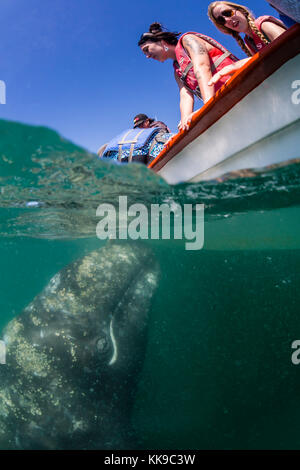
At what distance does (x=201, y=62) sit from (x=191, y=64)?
38 cm

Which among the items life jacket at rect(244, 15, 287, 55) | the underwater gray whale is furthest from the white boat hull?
the underwater gray whale

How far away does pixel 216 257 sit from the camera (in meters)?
43.0

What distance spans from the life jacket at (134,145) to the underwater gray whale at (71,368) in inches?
193

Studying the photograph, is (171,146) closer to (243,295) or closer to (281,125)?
(281,125)

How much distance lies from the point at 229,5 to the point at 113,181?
4471mm

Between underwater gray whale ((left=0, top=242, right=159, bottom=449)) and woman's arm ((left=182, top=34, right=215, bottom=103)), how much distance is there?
7352 mm

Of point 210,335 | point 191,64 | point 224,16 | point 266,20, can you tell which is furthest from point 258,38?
point 210,335

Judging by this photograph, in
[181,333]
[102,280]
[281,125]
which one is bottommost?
[181,333]

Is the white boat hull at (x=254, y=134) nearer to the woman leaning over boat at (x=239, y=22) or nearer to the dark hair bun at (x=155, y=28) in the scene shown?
the woman leaning over boat at (x=239, y=22)

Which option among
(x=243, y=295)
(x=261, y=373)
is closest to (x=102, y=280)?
(x=261, y=373)

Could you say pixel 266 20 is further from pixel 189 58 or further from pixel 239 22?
pixel 189 58

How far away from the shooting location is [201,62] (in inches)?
156

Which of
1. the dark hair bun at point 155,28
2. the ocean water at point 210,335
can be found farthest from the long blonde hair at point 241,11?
the ocean water at point 210,335

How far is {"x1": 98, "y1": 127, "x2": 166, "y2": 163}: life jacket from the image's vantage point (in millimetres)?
6160
